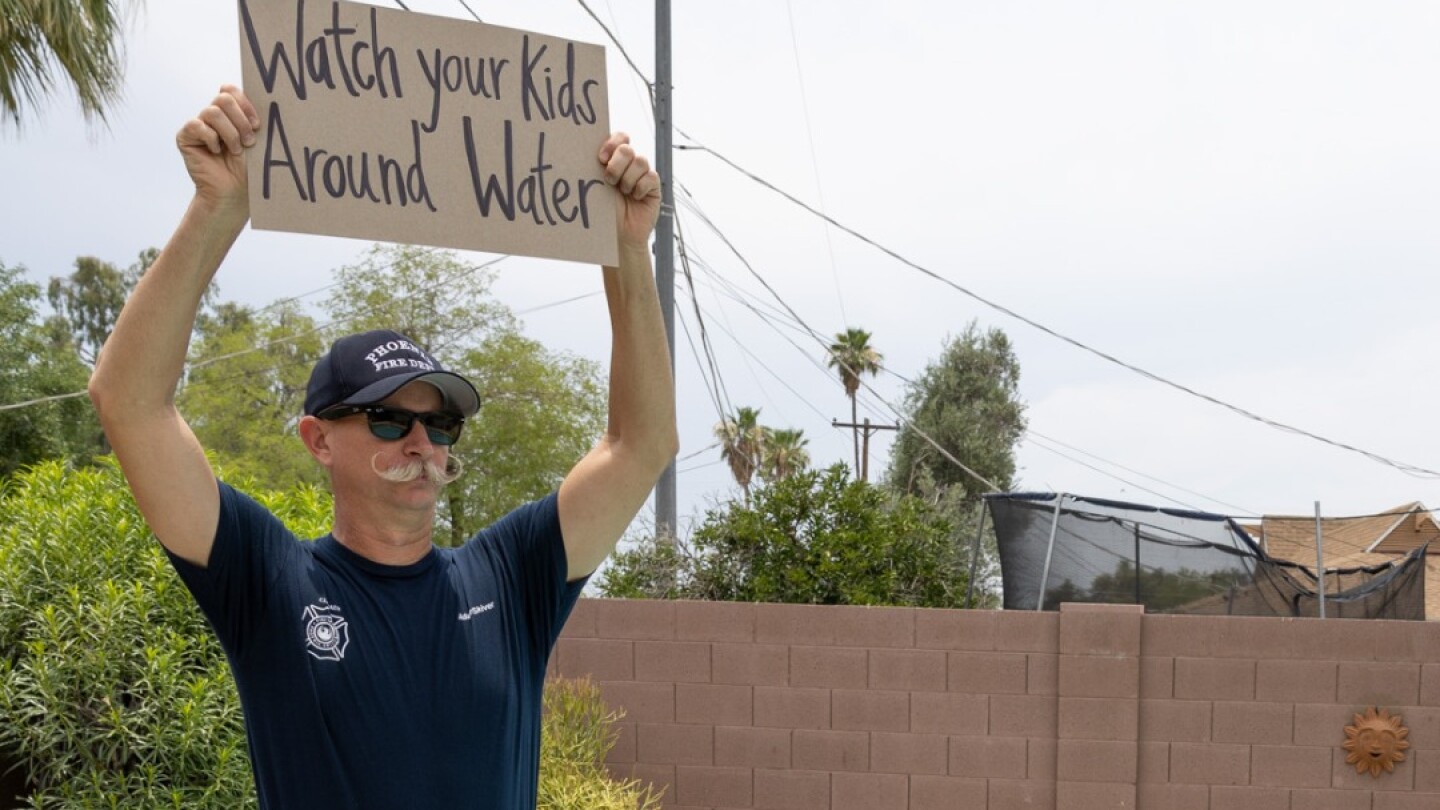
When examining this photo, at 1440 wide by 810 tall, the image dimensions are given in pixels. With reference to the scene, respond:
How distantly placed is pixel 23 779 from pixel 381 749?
2988 millimetres

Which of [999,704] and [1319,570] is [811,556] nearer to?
[999,704]

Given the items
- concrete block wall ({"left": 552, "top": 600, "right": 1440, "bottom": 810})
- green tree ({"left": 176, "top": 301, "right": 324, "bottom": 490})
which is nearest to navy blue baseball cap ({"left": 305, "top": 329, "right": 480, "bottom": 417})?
concrete block wall ({"left": 552, "top": 600, "right": 1440, "bottom": 810})

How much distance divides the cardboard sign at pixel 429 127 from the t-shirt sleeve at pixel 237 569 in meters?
0.40

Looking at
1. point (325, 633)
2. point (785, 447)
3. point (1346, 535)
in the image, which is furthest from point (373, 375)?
point (785, 447)

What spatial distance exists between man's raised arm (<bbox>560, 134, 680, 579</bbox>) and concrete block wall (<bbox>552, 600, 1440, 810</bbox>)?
209 inches

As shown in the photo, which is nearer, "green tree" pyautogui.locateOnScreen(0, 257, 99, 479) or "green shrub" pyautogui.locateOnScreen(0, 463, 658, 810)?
"green shrub" pyautogui.locateOnScreen(0, 463, 658, 810)

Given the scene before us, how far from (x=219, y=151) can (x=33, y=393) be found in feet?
68.1

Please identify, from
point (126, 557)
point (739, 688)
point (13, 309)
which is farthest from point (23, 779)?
point (13, 309)

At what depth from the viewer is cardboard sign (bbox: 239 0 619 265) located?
6.84 feet

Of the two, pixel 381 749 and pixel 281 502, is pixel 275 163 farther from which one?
pixel 281 502

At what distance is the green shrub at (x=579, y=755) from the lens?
5730 millimetres

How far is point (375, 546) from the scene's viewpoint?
83.7 inches

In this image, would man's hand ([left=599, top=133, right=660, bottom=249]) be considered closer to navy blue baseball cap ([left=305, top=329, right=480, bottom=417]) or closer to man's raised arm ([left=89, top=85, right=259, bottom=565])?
navy blue baseball cap ([left=305, top=329, right=480, bottom=417])

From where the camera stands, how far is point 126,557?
4.45 m
